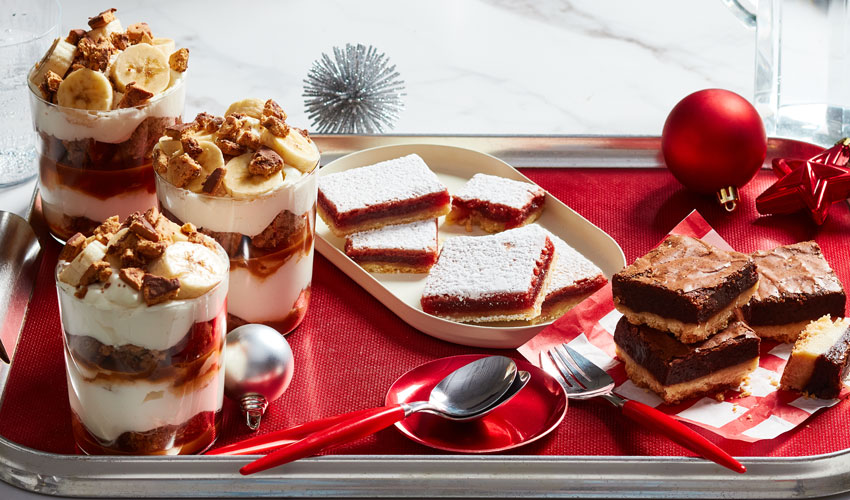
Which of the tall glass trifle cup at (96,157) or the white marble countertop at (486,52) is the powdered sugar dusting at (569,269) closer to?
the tall glass trifle cup at (96,157)

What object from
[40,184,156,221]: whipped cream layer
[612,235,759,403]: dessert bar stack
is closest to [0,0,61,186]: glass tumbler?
[40,184,156,221]: whipped cream layer

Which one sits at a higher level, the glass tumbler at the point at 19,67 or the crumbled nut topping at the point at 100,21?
the crumbled nut topping at the point at 100,21

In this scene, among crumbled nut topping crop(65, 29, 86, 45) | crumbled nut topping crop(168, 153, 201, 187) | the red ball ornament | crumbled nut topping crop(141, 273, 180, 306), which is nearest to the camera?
crumbled nut topping crop(141, 273, 180, 306)

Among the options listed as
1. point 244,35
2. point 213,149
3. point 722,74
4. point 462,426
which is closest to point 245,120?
point 213,149

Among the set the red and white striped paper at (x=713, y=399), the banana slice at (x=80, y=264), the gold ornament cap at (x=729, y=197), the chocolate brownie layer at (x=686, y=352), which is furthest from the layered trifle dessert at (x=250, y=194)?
the gold ornament cap at (x=729, y=197)

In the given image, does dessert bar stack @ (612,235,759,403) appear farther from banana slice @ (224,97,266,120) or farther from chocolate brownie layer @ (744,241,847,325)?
banana slice @ (224,97,266,120)
